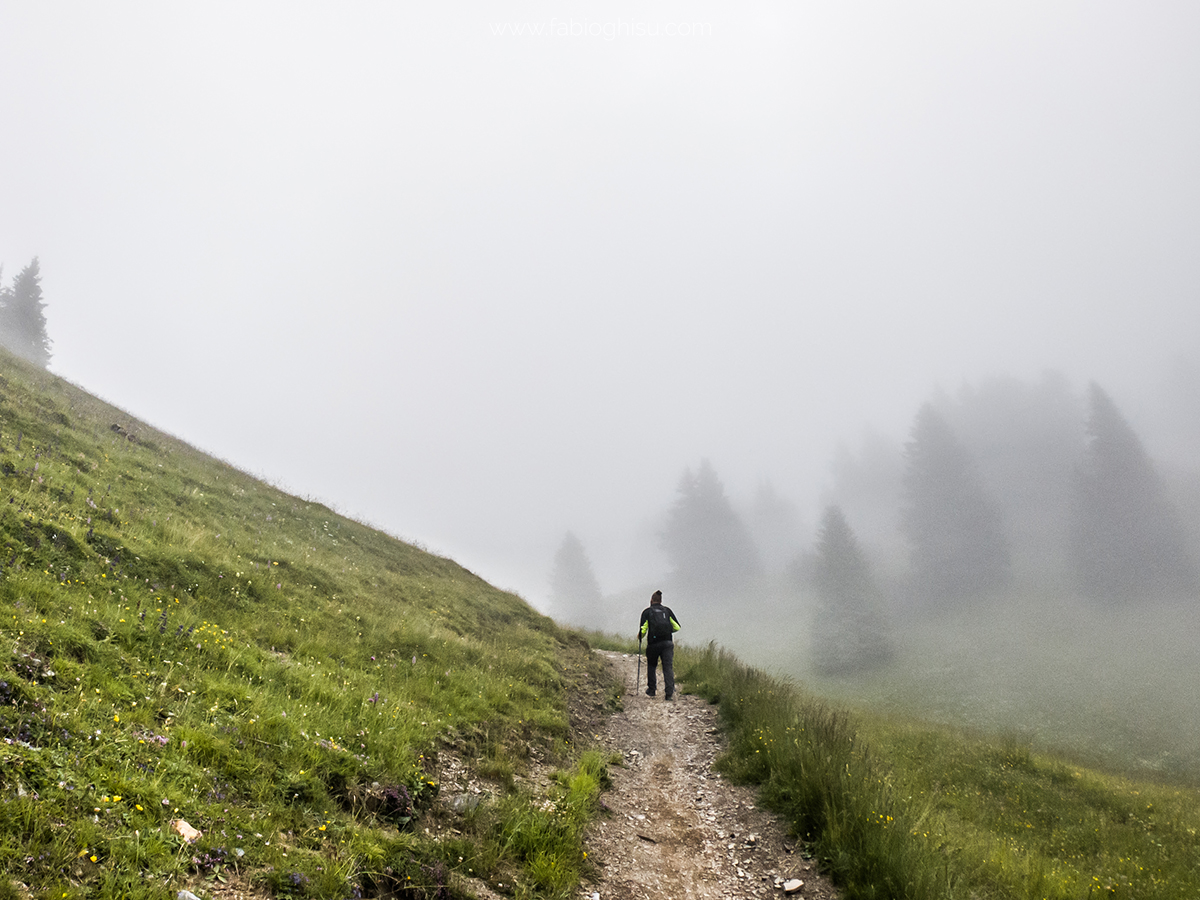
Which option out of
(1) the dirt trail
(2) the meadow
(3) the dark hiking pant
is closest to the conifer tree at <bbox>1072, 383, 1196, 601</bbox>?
(2) the meadow

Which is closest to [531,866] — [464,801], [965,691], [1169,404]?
[464,801]

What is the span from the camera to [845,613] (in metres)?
44.0

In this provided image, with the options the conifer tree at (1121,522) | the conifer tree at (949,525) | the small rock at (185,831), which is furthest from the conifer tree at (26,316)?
the conifer tree at (1121,522)

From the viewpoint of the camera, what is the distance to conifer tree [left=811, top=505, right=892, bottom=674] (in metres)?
42.0

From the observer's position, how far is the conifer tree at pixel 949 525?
5497 centimetres

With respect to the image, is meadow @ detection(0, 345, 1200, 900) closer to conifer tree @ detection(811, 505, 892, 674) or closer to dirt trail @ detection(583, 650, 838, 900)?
dirt trail @ detection(583, 650, 838, 900)

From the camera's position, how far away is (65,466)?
40.6 ft

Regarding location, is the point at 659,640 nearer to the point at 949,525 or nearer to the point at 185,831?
the point at 185,831

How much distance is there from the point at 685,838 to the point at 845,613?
138ft

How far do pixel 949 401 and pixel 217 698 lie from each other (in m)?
113

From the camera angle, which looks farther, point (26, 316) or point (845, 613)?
point (26, 316)

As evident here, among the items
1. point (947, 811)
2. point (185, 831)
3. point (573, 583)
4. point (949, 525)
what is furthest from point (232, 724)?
point (573, 583)

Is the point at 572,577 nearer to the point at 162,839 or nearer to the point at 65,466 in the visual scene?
the point at 65,466

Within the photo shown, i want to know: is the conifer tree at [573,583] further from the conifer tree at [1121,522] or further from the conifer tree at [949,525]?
the conifer tree at [1121,522]
